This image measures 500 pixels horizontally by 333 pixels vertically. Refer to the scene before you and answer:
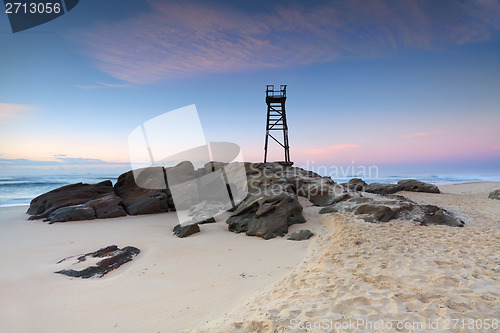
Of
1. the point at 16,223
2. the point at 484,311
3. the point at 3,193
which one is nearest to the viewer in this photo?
the point at 484,311

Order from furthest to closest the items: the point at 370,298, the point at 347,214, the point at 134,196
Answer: the point at 134,196, the point at 347,214, the point at 370,298

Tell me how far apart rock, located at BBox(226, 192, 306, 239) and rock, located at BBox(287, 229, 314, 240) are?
402mm

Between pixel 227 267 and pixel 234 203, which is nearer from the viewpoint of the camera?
pixel 227 267

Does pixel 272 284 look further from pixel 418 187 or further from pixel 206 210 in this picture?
pixel 418 187

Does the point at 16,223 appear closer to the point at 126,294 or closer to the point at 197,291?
the point at 126,294

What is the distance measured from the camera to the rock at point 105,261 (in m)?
5.25

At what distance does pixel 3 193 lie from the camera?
25516 mm

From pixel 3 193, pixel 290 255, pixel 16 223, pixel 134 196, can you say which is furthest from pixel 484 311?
pixel 3 193

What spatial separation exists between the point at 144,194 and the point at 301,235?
27.2 ft

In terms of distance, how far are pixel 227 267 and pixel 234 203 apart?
5.24m

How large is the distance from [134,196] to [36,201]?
4.90 m

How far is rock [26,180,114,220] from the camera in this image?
11234 millimetres

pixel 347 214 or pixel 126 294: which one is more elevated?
pixel 347 214

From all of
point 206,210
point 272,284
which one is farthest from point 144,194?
point 272,284
